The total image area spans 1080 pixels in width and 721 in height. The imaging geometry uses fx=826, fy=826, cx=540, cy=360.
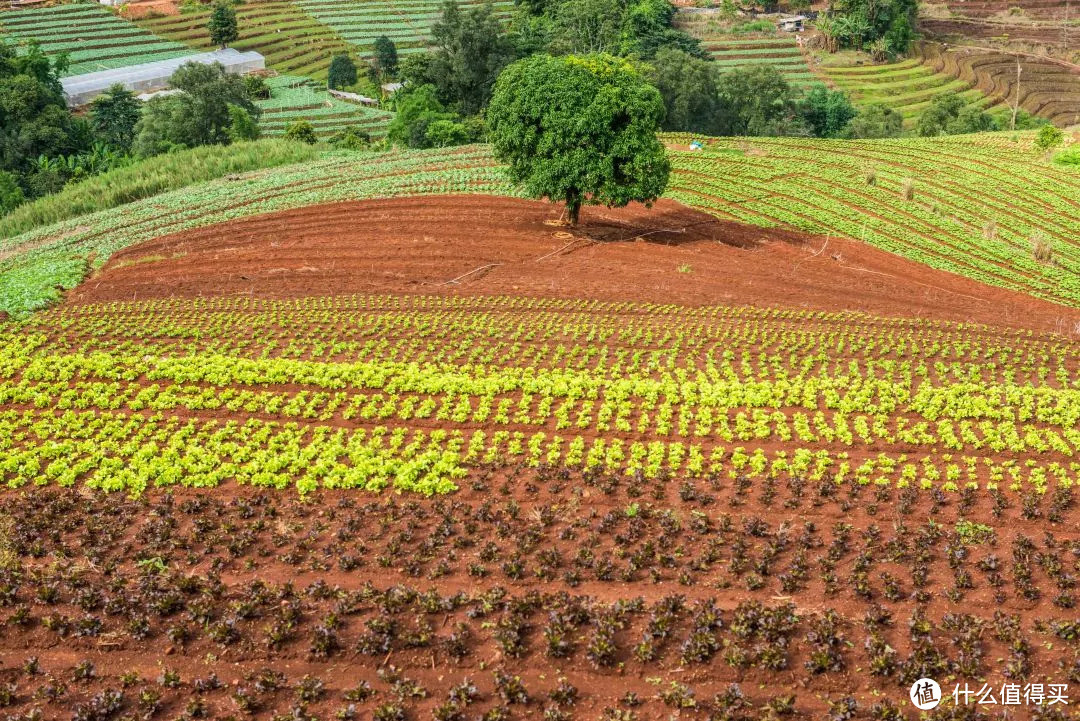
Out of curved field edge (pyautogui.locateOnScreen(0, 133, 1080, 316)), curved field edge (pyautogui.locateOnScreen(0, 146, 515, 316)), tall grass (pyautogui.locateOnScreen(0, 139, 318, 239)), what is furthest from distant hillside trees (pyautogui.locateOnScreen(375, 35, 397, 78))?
curved field edge (pyautogui.locateOnScreen(0, 146, 515, 316))

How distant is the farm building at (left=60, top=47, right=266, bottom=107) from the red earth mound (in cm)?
5518

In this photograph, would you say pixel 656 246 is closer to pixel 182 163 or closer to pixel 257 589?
pixel 257 589

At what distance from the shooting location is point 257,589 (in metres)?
13.0

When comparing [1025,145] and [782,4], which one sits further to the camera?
[782,4]

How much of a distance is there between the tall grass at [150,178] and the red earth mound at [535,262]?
587 inches

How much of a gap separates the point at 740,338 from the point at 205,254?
882 inches

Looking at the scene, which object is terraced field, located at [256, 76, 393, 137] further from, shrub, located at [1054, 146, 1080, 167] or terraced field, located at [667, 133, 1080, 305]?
shrub, located at [1054, 146, 1080, 167]

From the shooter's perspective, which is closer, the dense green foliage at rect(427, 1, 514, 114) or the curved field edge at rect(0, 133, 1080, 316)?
the curved field edge at rect(0, 133, 1080, 316)

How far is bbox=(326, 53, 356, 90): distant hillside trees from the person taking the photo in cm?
9100

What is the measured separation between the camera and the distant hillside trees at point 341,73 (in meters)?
91.0

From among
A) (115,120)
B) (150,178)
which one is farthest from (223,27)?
(150,178)

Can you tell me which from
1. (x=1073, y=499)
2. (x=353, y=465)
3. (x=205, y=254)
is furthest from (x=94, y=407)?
(x=1073, y=499)

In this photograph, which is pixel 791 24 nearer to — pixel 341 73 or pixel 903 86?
pixel 903 86

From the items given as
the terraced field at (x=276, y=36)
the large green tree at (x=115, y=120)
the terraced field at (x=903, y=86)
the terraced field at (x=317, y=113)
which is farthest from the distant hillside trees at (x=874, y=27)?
the large green tree at (x=115, y=120)
